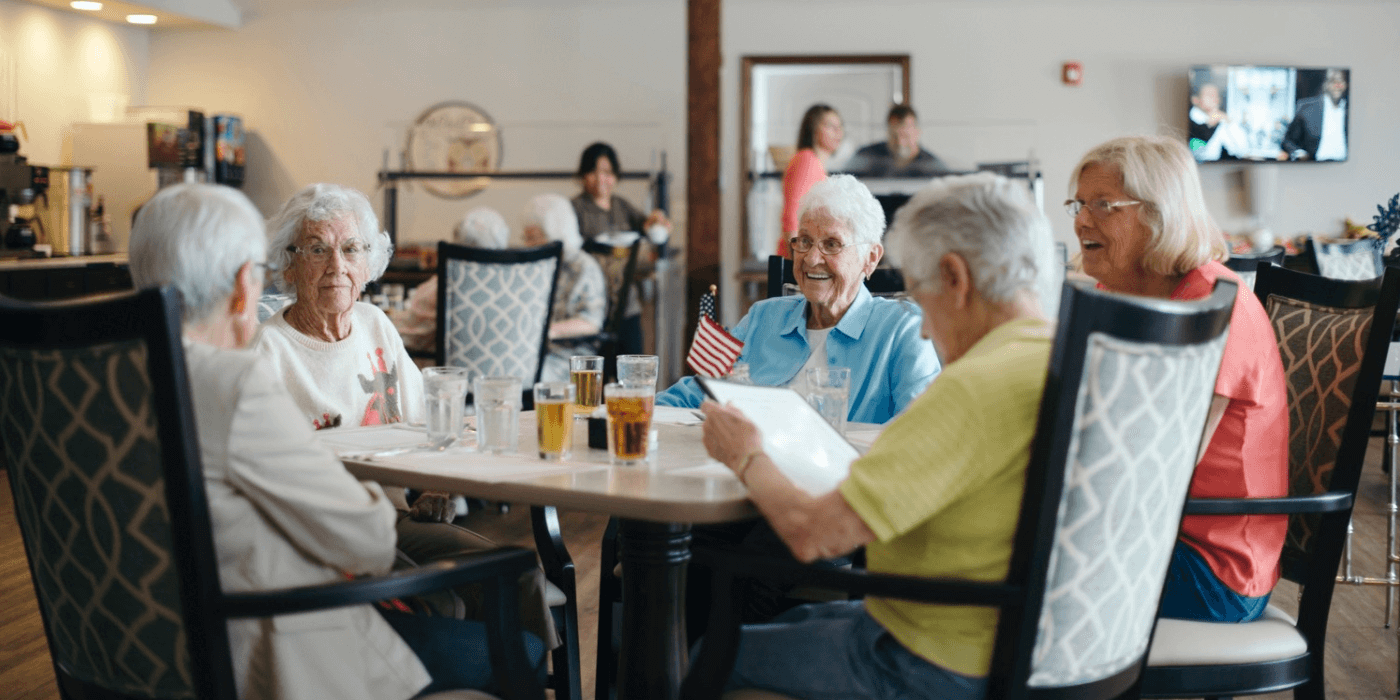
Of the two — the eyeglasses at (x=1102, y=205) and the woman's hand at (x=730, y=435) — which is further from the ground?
the eyeglasses at (x=1102, y=205)

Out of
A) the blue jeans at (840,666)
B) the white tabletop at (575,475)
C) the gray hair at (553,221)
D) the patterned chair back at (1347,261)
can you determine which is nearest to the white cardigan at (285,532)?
the white tabletop at (575,475)

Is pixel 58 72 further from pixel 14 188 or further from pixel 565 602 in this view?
pixel 565 602

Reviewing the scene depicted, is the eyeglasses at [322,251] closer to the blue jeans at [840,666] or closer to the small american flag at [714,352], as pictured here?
the small american flag at [714,352]

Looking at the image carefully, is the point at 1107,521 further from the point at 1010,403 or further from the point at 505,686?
the point at 505,686

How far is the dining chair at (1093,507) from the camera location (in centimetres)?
116

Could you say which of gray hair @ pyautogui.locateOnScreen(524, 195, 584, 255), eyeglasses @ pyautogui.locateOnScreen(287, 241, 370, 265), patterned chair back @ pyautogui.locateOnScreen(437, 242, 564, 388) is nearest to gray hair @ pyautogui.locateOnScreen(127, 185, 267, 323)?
eyeglasses @ pyautogui.locateOnScreen(287, 241, 370, 265)

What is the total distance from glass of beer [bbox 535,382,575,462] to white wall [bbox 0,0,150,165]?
6.00 metres

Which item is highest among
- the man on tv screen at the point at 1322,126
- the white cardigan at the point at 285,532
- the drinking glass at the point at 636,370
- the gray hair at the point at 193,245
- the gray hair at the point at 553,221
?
the man on tv screen at the point at 1322,126

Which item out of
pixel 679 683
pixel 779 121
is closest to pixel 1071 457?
pixel 679 683

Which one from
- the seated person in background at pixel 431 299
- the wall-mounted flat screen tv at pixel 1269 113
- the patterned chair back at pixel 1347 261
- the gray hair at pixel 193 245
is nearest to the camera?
the gray hair at pixel 193 245

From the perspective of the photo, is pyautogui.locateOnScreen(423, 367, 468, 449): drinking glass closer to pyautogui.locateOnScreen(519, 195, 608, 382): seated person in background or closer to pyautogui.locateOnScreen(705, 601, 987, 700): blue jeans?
pyautogui.locateOnScreen(705, 601, 987, 700): blue jeans

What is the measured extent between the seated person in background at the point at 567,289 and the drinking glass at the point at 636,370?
2.27m

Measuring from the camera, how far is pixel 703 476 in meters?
1.54

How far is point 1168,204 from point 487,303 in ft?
7.72
